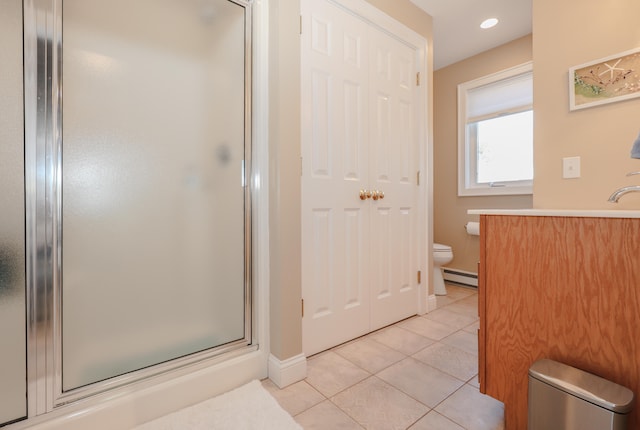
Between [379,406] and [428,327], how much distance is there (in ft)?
3.50

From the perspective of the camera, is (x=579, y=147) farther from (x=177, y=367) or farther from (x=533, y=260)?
(x=177, y=367)

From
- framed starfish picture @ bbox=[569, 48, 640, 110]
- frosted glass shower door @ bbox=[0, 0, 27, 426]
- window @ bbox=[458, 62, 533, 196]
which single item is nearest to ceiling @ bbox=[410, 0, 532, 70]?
window @ bbox=[458, 62, 533, 196]

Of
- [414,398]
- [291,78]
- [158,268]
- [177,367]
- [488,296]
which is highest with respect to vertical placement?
[291,78]

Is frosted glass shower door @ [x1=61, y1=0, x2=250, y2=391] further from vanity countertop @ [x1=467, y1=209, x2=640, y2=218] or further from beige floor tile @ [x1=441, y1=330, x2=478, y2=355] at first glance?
beige floor tile @ [x1=441, y1=330, x2=478, y2=355]

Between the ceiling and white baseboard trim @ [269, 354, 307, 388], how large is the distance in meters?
2.88

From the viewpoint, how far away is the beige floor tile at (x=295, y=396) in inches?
55.7

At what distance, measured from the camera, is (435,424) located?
1.30 m

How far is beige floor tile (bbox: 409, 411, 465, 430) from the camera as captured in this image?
4.18 ft

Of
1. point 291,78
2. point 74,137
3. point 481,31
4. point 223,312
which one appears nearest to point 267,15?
point 291,78

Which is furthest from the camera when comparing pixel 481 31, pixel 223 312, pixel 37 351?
pixel 481 31

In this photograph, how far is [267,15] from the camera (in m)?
1.67

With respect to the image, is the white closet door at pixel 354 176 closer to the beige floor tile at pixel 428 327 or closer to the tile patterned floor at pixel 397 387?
the beige floor tile at pixel 428 327

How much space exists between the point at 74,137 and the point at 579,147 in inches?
99.3

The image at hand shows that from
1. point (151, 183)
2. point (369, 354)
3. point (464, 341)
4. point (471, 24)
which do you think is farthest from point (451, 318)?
point (471, 24)
